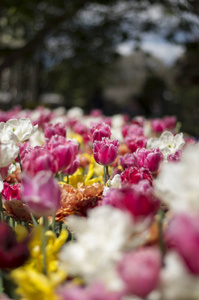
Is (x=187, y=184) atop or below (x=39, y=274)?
atop

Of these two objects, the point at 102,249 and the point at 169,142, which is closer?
the point at 102,249

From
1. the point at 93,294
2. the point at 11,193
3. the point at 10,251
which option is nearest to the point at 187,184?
the point at 93,294

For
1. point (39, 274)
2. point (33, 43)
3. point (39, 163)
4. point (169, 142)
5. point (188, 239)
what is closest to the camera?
point (188, 239)

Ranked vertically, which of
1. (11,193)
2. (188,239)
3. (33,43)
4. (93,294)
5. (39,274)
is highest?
(188,239)

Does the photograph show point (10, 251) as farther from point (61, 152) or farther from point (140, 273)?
point (61, 152)

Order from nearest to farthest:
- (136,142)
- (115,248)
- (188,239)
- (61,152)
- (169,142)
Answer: (188,239)
(115,248)
(61,152)
(169,142)
(136,142)

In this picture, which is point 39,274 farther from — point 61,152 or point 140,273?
point 61,152

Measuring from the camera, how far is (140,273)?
28.0 inches

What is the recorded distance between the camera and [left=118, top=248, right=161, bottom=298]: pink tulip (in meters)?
0.71

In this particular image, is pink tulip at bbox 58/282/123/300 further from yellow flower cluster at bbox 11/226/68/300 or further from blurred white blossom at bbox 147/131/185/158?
blurred white blossom at bbox 147/131/185/158

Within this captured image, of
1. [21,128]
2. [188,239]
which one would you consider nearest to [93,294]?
[188,239]

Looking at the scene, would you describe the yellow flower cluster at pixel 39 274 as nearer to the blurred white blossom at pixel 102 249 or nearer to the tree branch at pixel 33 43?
the blurred white blossom at pixel 102 249

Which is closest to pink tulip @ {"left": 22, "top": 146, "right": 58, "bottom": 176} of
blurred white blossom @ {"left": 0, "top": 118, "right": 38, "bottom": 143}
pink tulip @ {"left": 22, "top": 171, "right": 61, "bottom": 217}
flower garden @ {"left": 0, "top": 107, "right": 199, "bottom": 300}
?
flower garden @ {"left": 0, "top": 107, "right": 199, "bottom": 300}

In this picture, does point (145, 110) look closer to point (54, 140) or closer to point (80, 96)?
point (54, 140)
